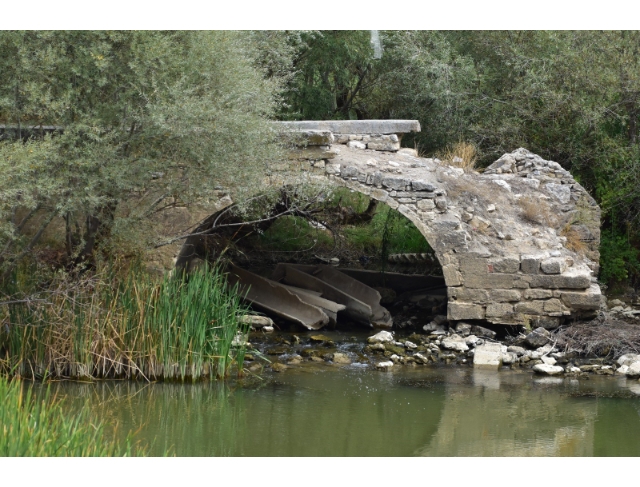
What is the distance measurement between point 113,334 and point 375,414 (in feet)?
9.74

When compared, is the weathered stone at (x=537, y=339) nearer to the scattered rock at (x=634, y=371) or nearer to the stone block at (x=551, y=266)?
the stone block at (x=551, y=266)

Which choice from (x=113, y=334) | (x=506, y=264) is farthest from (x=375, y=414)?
(x=506, y=264)

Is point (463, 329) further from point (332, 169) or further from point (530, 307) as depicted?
point (332, 169)

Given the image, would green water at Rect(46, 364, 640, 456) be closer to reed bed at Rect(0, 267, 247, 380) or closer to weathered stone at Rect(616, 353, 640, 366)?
reed bed at Rect(0, 267, 247, 380)

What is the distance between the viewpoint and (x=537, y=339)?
1181cm

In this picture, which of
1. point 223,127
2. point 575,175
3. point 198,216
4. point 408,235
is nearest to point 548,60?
point 575,175

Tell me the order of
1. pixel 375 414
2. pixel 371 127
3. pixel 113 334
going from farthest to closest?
pixel 371 127, pixel 113 334, pixel 375 414

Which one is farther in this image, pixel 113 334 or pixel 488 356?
pixel 488 356

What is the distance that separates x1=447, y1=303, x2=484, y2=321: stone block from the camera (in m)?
12.3

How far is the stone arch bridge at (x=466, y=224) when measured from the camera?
480 inches

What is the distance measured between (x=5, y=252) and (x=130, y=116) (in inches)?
75.6

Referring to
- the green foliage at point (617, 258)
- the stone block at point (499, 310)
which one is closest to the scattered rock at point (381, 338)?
the stone block at point (499, 310)

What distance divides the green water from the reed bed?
0.24 metres

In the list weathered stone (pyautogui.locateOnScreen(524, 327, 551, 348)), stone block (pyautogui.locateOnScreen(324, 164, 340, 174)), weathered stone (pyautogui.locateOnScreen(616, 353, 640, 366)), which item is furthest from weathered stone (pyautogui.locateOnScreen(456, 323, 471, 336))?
stone block (pyautogui.locateOnScreen(324, 164, 340, 174))
